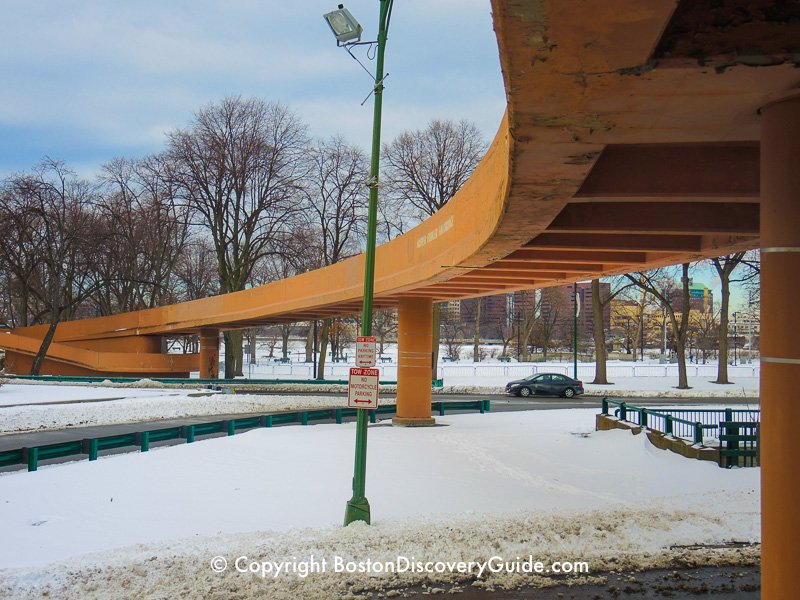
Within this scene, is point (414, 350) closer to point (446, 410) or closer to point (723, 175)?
point (446, 410)

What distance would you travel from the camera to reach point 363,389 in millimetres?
10141

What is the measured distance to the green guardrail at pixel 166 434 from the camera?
14170 mm

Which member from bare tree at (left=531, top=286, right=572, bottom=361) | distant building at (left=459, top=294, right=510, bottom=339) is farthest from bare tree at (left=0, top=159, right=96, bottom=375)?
distant building at (left=459, top=294, right=510, bottom=339)

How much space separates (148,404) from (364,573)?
74.2 ft

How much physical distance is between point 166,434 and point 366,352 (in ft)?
32.5

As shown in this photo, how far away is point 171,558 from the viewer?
8.12m

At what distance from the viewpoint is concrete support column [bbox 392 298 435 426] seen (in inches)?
906

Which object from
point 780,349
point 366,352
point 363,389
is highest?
point 780,349

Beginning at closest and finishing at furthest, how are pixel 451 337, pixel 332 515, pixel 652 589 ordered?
pixel 652 589 < pixel 332 515 < pixel 451 337

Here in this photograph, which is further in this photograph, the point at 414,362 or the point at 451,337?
the point at 451,337

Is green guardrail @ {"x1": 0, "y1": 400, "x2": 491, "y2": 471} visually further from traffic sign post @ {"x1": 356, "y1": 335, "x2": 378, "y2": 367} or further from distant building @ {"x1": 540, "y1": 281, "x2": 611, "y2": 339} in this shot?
distant building @ {"x1": 540, "y1": 281, "x2": 611, "y2": 339}

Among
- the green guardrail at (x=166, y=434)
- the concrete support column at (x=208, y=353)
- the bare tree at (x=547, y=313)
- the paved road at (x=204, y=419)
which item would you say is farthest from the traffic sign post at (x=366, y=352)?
the bare tree at (x=547, y=313)

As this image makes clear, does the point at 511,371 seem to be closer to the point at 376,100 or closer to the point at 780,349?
the point at 376,100

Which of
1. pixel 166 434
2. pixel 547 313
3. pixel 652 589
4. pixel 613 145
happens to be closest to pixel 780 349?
pixel 652 589
